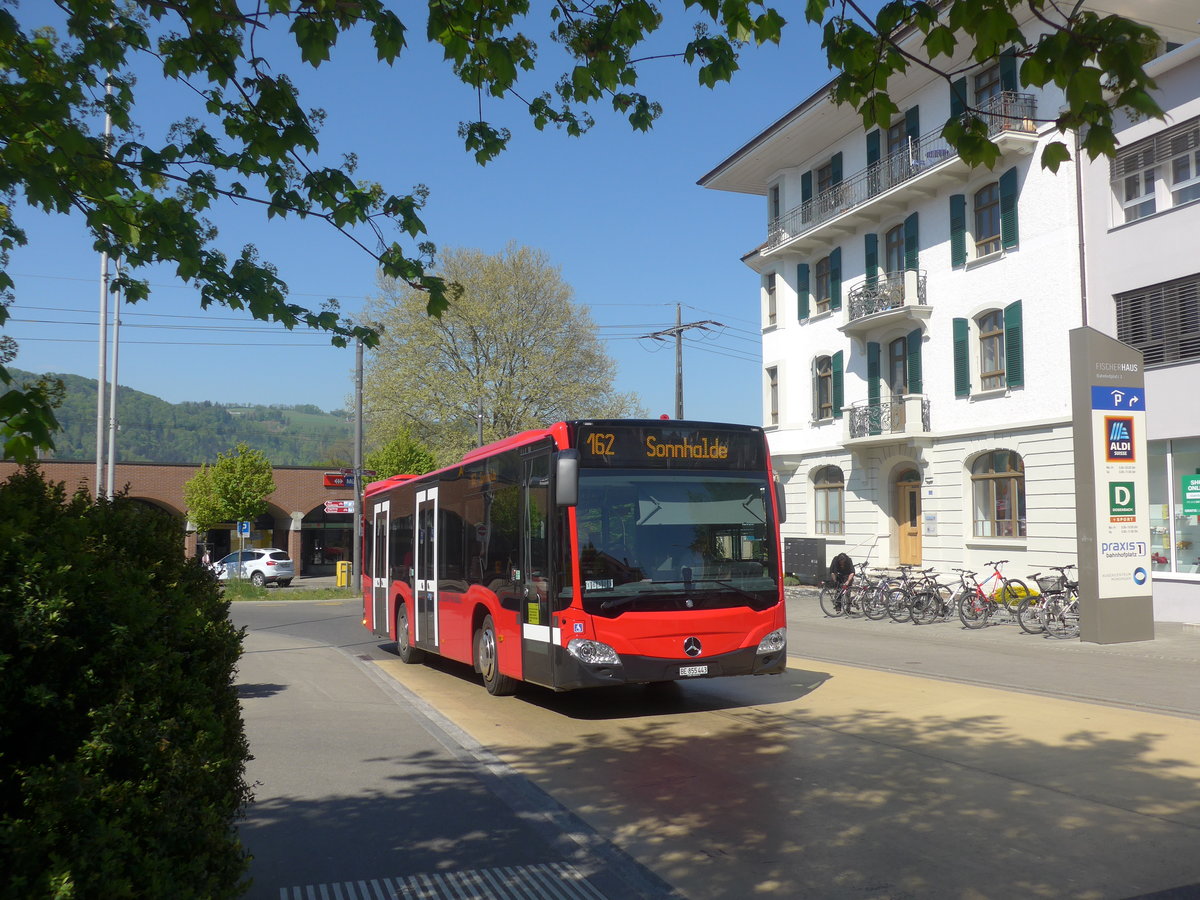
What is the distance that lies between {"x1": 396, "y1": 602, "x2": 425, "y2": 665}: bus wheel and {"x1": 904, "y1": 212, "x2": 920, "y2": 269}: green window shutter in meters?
17.7

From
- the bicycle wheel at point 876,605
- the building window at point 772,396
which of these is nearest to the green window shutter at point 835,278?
the building window at point 772,396

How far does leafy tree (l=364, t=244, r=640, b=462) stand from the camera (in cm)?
4697

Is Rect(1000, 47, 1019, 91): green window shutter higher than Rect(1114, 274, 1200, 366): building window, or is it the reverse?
Rect(1000, 47, 1019, 91): green window shutter

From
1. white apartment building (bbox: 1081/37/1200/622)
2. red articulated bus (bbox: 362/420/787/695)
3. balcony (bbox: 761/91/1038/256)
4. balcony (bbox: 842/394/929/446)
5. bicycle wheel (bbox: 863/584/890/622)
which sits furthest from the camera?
balcony (bbox: 842/394/929/446)

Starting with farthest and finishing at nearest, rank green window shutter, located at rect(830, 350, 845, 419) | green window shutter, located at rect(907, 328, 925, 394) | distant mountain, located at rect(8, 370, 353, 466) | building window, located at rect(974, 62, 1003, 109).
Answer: distant mountain, located at rect(8, 370, 353, 466), green window shutter, located at rect(830, 350, 845, 419), green window shutter, located at rect(907, 328, 925, 394), building window, located at rect(974, 62, 1003, 109)

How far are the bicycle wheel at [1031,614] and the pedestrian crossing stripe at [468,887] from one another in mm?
15084

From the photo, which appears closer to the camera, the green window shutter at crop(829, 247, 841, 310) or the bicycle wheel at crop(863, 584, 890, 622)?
the bicycle wheel at crop(863, 584, 890, 622)

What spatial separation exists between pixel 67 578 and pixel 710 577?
720cm

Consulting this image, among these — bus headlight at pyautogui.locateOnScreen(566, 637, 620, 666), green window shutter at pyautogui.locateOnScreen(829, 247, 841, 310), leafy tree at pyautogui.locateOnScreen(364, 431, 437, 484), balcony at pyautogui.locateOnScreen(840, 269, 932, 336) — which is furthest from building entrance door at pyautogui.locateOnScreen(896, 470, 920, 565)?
leafy tree at pyautogui.locateOnScreen(364, 431, 437, 484)

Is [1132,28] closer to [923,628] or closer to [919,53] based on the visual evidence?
[923,628]

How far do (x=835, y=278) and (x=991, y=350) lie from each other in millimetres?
6890

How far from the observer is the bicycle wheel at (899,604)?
71.4 ft

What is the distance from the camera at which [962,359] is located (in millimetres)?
26250

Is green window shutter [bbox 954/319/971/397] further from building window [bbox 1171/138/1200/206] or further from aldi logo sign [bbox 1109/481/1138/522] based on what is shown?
aldi logo sign [bbox 1109/481/1138/522]
